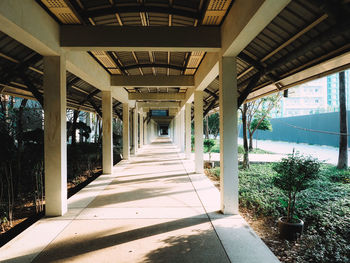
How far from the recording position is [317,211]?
159 inches

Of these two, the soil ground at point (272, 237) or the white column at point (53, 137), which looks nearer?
the soil ground at point (272, 237)

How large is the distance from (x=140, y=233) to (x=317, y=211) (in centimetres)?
327

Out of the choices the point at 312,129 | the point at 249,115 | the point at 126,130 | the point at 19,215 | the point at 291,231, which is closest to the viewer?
the point at 291,231

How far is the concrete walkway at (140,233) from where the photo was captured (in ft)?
8.87

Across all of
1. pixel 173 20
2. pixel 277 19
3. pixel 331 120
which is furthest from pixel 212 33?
pixel 331 120

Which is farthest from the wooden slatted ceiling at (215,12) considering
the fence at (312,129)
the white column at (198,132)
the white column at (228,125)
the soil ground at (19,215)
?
A: the fence at (312,129)

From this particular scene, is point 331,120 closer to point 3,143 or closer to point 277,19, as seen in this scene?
point 277,19

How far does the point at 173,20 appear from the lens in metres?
3.97

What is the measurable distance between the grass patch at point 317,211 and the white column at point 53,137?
376cm

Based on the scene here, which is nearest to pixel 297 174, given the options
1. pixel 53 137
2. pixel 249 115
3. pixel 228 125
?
pixel 228 125

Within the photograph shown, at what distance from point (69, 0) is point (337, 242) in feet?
17.6

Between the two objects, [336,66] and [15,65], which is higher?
[15,65]

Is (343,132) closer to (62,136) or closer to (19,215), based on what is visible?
(62,136)

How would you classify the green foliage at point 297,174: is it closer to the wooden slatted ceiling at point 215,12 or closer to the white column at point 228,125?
the white column at point 228,125
